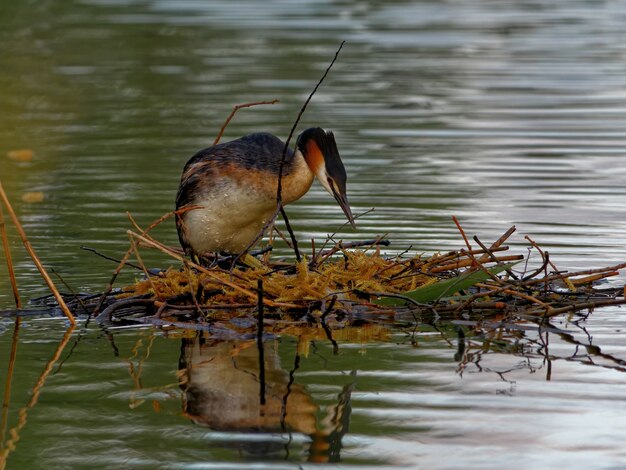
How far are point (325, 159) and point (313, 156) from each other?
3.7 inches

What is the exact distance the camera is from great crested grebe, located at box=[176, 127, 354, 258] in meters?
8.62

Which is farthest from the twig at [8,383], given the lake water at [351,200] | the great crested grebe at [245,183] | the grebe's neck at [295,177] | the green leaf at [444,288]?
the green leaf at [444,288]

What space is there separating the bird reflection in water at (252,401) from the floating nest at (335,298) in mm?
455

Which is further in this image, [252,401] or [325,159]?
[325,159]

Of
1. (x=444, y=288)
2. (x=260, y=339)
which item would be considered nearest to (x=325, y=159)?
(x=444, y=288)

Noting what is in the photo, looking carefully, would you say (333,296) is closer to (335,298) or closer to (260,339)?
(335,298)

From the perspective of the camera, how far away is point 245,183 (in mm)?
8617

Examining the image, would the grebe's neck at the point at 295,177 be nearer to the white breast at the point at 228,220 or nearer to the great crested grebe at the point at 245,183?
the great crested grebe at the point at 245,183

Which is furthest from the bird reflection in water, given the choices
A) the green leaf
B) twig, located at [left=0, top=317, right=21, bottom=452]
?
the green leaf

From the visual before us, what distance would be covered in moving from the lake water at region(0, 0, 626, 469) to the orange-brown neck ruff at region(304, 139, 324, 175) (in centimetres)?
132

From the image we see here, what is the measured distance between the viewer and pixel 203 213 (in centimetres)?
880

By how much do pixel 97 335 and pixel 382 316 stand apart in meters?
1.63

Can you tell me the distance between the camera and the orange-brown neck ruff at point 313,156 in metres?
8.61

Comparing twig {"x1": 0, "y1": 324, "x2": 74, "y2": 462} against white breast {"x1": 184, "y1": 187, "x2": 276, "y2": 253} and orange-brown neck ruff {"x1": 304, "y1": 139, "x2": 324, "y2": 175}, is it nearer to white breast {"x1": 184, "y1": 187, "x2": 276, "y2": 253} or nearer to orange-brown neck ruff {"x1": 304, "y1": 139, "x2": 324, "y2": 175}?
white breast {"x1": 184, "y1": 187, "x2": 276, "y2": 253}
